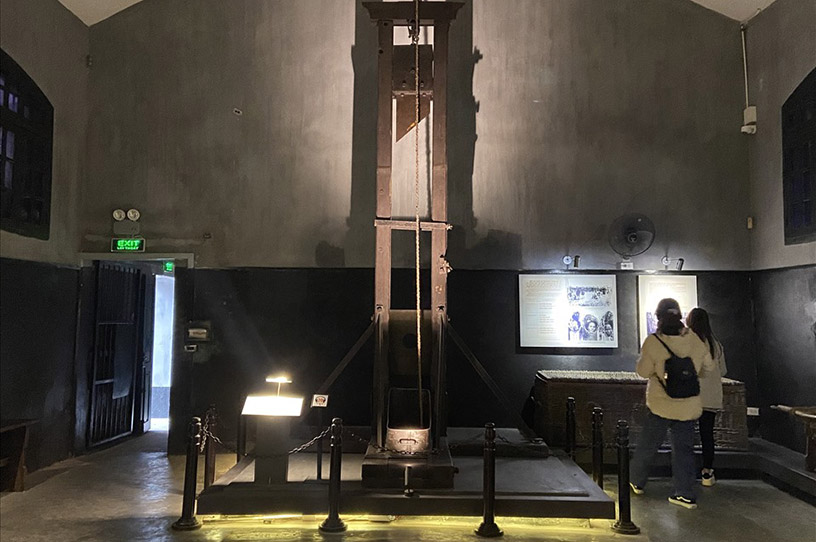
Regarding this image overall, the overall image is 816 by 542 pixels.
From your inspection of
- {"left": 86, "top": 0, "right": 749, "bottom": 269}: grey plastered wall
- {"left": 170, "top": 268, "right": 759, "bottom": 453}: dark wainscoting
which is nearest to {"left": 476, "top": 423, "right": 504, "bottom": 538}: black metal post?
{"left": 170, "top": 268, "right": 759, "bottom": 453}: dark wainscoting

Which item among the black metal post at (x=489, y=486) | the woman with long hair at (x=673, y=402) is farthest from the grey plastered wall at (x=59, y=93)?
the woman with long hair at (x=673, y=402)

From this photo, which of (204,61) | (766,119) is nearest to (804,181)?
(766,119)

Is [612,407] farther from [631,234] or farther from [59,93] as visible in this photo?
[59,93]

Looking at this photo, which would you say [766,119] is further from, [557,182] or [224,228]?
[224,228]

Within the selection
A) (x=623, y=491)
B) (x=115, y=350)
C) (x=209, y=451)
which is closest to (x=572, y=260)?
(x=623, y=491)

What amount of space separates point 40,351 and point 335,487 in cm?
227

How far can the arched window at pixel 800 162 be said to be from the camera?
3.84 m

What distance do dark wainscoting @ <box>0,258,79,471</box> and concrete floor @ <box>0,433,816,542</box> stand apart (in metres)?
0.37

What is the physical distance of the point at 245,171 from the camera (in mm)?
4629

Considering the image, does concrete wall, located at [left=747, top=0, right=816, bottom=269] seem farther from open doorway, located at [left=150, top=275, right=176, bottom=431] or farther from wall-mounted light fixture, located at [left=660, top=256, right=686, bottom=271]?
open doorway, located at [left=150, top=275, right=176, bottom=431]

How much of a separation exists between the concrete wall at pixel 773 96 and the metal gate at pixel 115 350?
16.0 ft

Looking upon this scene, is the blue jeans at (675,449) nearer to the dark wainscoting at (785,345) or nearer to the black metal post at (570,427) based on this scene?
the black metal post at (570,427)

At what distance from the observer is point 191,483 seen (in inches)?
116

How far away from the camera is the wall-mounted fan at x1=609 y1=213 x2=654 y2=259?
4430 millimetres
